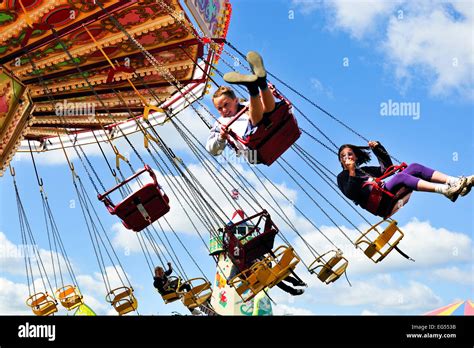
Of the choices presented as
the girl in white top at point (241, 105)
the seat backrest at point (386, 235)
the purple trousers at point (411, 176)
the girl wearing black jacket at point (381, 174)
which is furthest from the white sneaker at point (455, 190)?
the girl in white top at point (241, 105)

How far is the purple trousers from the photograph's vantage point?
621 centimetres

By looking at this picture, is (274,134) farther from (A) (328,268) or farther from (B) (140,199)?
(B) (140,199)

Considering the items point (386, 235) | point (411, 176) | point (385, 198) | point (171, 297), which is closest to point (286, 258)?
point (386, 235)

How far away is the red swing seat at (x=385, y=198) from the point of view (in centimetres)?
655

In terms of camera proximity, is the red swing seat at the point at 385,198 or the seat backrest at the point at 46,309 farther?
the seat backrest at the point at 46,309

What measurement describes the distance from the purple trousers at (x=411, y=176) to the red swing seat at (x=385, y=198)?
0.29 feet

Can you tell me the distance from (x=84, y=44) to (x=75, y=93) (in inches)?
67.6

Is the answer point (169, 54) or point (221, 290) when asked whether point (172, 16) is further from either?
point (221, 290)

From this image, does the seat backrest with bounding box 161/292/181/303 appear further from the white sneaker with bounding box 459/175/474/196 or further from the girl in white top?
the white sneaker with bounding box 459/175/474/196

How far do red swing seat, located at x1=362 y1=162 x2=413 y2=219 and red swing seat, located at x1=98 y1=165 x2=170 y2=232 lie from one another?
8.49ft

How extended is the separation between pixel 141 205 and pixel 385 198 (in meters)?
2.98

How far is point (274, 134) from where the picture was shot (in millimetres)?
6461

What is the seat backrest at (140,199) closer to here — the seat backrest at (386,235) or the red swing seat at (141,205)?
the red swing seat at (141,205)

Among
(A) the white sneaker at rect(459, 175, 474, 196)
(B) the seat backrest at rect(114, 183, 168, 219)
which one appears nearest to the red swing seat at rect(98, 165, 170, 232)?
(B) the seat backrest at rect(114, 183, 168, 219)
